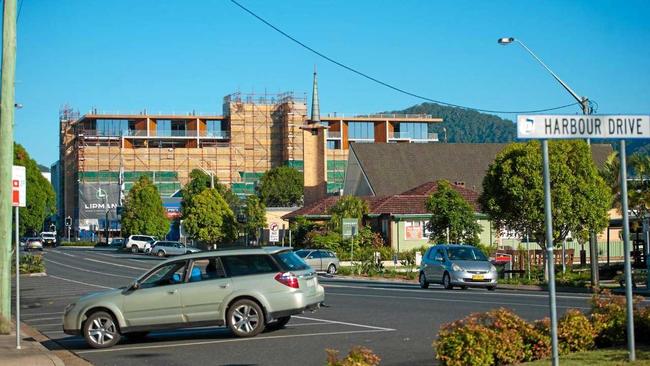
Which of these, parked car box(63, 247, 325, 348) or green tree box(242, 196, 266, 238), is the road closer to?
parked car box(63, 247, 325, 348)

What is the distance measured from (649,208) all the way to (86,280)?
25598 millimetres

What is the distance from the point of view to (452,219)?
50.3 meters

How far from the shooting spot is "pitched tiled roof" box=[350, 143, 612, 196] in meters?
77.0

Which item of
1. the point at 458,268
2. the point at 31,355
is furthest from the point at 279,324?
the point at 458,268

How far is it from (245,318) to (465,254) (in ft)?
54.9

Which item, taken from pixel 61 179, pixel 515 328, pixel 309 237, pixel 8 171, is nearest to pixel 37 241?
pixel 309 237

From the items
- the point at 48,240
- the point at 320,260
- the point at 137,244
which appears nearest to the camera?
the point at 320,260

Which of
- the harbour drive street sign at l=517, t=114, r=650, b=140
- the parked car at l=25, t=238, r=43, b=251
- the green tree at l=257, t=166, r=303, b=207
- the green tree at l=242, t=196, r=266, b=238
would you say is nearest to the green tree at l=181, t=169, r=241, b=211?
the green tree at l=242, t=196, r=266, b=238

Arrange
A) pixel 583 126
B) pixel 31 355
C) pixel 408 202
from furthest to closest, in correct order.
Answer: pixel 408 202 → pixel 31 355 → pixel 583 126

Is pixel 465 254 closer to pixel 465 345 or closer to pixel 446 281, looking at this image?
pixel 446 281

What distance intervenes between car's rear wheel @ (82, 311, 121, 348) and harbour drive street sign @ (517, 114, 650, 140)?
10074 millimetres

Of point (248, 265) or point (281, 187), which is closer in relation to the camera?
point (248, 265)

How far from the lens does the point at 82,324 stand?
16.8m

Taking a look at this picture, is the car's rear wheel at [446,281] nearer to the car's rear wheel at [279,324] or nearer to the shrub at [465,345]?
the car's rear wheel at [279,324]
